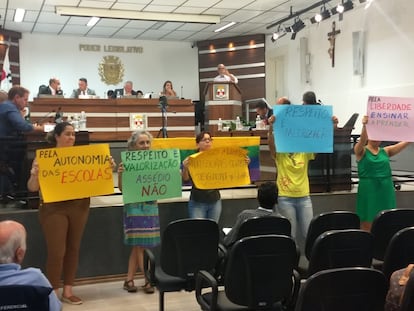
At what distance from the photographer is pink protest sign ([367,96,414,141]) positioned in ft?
14.8

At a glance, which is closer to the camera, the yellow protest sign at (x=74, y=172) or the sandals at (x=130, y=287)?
the yellow protest sign at (x=74, y=172)

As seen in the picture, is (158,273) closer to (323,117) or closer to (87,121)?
(323,117)

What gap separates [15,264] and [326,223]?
228cm

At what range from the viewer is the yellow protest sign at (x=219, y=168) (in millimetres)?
4320

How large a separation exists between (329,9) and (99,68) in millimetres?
6377

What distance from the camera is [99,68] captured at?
527 inches

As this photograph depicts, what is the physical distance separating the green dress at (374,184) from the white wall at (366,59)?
4990 mm

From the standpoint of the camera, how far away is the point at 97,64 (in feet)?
43.9

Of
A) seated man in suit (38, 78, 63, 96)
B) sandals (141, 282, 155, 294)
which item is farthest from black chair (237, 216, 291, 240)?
seated man in suit (38, 78, 63, 96)

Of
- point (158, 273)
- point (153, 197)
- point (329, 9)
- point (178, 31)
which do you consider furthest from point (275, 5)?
point (158, 273)

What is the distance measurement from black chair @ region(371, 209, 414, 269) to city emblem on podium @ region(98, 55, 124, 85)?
11.1 meters

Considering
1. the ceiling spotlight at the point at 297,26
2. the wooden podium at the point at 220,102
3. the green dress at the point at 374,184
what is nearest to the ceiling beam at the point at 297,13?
the ceiling spotlight at the point at 297,26

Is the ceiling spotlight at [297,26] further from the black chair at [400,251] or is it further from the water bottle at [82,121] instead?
the black chair at [400,251]

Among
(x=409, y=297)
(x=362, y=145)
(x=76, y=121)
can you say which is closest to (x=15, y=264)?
(x=409, y=297)
